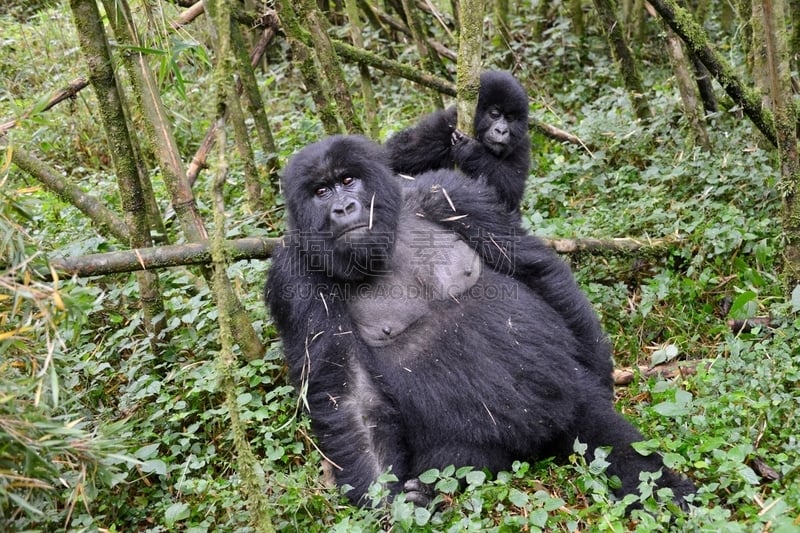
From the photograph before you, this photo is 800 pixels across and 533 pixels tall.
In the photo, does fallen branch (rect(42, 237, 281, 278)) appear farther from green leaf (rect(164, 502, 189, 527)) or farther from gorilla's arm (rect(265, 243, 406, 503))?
green leaf (rect(164, 502, 189, 527))

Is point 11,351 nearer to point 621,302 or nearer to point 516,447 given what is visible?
point 516,447

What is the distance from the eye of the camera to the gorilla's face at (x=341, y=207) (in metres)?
3.67

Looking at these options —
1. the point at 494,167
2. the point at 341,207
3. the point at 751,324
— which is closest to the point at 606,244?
the point at 494,167

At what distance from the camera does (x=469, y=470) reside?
3355 mm

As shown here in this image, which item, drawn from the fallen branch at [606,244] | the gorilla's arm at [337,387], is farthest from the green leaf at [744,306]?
the gorilla's arm at [337,387]

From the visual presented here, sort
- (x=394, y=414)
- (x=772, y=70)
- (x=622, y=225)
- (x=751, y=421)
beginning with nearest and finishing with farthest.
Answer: (x=751, y=421) < (x=394, y=414) < (x=772, y=70) < (x=622, y=225)

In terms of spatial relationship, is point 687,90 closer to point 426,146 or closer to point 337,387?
point 426,146

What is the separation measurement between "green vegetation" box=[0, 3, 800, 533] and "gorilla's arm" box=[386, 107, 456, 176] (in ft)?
3.19

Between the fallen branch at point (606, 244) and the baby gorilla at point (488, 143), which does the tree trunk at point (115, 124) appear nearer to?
the baby gorilla at point (488, 143)

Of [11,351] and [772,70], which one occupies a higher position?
[772,70]

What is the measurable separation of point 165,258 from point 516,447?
6.32 ft

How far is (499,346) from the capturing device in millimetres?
3816

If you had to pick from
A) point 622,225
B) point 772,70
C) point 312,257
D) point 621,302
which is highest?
point 772,70

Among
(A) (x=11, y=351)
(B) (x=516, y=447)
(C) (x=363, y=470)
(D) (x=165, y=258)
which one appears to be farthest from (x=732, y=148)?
(A) (x=11, y=351)
